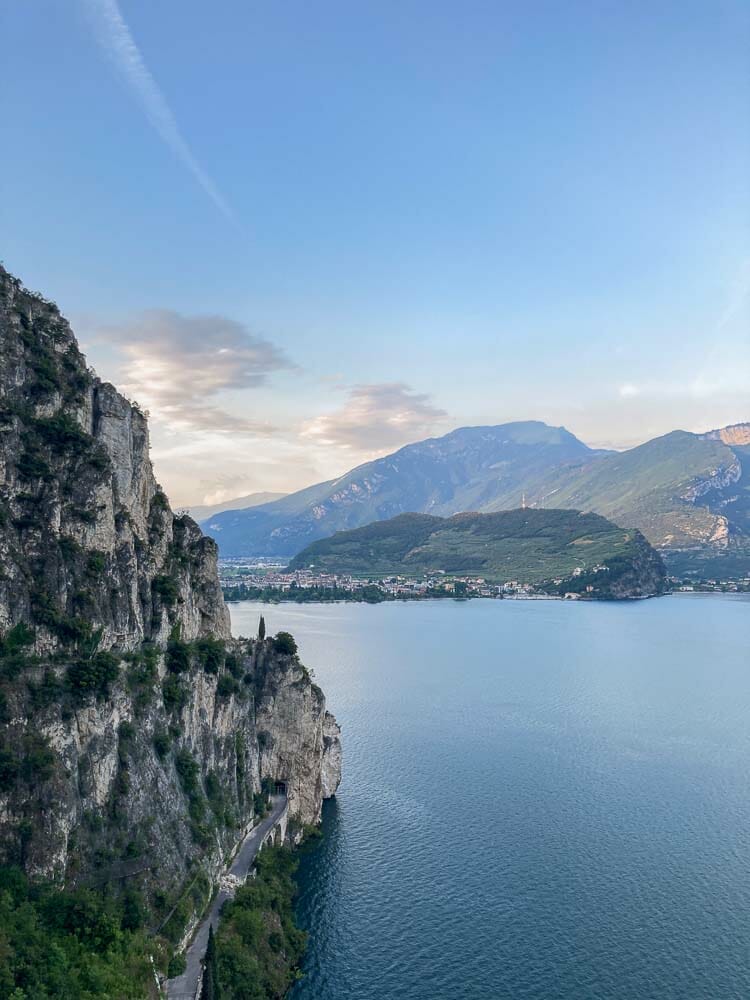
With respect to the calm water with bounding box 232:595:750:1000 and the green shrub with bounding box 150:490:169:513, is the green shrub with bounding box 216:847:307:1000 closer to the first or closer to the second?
the calm water with bounding box 232:595:750:1000

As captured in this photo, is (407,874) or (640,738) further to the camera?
(640,738)

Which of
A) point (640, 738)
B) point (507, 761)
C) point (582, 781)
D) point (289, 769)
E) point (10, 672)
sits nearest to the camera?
point (10, 672)

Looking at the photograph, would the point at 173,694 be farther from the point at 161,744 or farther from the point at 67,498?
the point at 67,498

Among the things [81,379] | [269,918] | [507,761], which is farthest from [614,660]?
[81,379]

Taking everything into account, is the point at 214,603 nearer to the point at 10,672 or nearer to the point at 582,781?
the point at 10,672

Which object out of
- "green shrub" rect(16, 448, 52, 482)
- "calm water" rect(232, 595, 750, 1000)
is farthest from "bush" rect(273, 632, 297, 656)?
"green shrub" rect(16, 448, 52, 482)

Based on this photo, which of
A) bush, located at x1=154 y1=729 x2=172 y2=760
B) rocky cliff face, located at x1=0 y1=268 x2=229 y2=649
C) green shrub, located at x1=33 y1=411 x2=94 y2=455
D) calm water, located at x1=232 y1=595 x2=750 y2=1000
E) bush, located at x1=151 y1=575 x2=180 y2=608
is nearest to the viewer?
rocky cliff face, located at x1=0 y1=268 x2=229 y2=649
